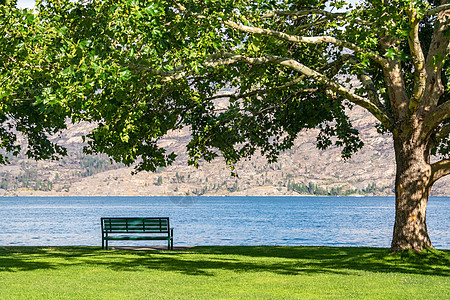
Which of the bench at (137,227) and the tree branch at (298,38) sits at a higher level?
the tree branch at (298,38)

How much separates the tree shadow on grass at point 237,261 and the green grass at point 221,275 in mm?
21

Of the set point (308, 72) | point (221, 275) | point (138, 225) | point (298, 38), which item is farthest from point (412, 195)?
point (138, 225)

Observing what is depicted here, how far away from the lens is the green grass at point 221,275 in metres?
10.2

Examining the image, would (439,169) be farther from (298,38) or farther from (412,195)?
(298,38)

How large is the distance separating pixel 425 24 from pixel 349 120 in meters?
4.19

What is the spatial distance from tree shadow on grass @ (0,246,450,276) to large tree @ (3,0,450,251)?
0.79 meters

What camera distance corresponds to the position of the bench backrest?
61.1ft

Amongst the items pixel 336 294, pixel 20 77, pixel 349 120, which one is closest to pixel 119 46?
pixel 20 77

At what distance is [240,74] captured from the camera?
51.1 feet

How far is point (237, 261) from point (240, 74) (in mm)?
4779

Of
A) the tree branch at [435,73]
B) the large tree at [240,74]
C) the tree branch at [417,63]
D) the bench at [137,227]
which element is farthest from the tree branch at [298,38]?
the bench at [137,227]

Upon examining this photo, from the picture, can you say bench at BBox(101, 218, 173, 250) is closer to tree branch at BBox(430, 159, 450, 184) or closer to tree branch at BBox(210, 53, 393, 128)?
tree branch at BBox(210, 53, 393, 128)

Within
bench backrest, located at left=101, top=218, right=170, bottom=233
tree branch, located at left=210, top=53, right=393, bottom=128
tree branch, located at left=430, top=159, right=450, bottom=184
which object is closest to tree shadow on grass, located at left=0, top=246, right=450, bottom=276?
bench backrest, located at left=101, top=218, right=170, bottom=233

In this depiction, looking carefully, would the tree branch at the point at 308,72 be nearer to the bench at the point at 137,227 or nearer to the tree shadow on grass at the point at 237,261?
the tree shadow on grass at the point at 237,261
